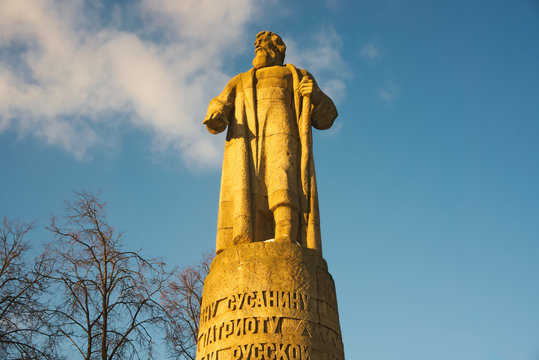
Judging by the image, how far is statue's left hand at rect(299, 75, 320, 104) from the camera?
862cm

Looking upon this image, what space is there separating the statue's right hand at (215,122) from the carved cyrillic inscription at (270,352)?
3277mm

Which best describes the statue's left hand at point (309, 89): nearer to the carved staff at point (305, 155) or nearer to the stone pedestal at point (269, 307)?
the carved staff at point (305, 155)

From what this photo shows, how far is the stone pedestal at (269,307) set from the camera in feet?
21.3

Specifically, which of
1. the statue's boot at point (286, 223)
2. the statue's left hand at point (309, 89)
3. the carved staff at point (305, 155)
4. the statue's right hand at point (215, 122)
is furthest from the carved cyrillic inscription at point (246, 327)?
the statue's left hand at point (309, 89)

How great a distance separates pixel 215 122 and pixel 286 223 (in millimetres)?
1838

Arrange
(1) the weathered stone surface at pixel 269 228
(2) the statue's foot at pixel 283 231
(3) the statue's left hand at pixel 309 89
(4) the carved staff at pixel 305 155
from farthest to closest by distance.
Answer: (3) the statue's left hand at pixel 309 89
(4) the carved staff at pixel 305 155
(2) the statue's foot at pixel 283 231
(1) the weathered stone surface at pixel 269 228

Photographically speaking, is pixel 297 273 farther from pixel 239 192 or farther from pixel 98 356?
pixel 98 356

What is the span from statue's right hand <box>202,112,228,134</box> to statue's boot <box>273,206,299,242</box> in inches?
59.6

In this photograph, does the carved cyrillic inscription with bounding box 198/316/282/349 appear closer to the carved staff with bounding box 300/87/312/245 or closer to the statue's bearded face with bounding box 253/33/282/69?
the carved staff with bounding box 300/87/312/245

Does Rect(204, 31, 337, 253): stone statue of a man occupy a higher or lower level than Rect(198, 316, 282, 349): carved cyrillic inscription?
higher

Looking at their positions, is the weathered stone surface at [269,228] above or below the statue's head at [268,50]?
below

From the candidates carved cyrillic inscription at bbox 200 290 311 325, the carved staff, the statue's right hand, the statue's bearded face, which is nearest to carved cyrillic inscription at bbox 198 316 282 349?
carved cyrillic inscription at bbox 200 290 311 325

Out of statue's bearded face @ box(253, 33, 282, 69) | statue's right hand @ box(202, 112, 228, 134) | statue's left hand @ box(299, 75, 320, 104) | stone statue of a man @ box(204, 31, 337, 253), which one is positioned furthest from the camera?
statue's bearded face @ box(253, 33, 282, 69)

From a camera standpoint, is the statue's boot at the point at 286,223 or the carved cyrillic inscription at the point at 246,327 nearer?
the carved cyrillic inscription at the point at 246,327
